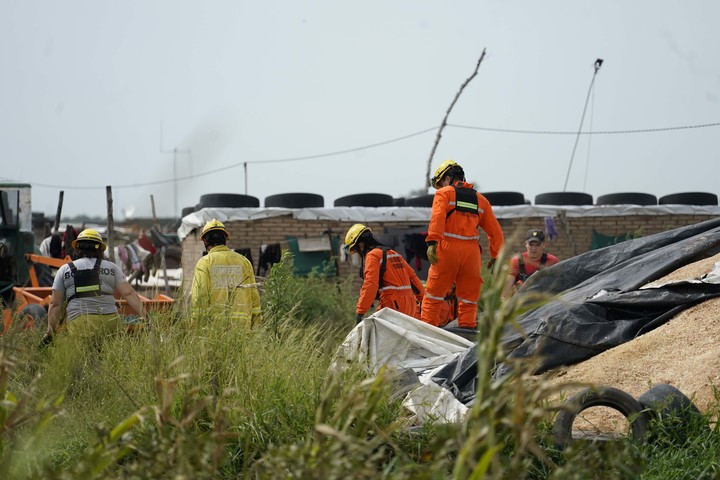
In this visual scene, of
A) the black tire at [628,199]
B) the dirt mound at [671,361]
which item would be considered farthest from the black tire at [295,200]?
the dirt mound at [671,361]

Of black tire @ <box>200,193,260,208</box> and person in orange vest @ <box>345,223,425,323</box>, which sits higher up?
black tire @ <box>200,193,260,208</box>

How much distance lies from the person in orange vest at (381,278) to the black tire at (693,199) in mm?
11864

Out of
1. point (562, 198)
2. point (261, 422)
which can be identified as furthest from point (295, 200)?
point (261, 422)

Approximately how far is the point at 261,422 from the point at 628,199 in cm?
1557

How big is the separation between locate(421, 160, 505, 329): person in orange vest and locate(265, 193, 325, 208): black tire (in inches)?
294

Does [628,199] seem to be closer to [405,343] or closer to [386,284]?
[386,284]

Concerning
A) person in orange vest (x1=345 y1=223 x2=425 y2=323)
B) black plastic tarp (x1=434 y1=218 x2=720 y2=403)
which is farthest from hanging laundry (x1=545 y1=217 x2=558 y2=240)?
black plastic tarp (x1=434 y1=218 x2=720 y2=403)

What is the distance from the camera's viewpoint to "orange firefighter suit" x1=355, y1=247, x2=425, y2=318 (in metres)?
8.60

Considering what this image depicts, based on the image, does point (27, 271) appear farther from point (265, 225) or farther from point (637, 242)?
point (637, 242)

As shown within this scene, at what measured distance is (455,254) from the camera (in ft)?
30.0

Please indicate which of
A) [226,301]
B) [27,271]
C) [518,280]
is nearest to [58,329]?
[226,301]

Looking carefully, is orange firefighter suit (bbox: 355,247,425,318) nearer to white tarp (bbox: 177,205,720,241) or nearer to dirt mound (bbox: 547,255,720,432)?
dirt mound (bbox: 547,255,720,432)

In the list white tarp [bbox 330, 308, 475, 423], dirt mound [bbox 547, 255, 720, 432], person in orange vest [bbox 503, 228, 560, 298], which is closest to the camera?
dirt mound [bbox 547, 255, 720, 432]

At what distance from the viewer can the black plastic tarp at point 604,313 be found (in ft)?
20.8
